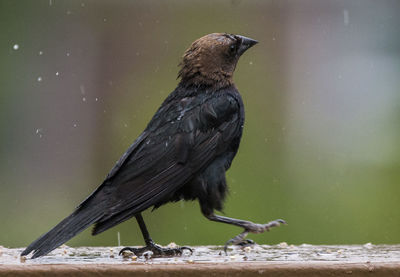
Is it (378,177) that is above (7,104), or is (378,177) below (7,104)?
below

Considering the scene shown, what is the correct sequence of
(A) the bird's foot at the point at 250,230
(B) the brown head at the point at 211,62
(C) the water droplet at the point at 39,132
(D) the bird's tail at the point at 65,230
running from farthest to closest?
(C) the water droplet at the point at 39,132
(B) the brown head at the point at 211,62
(A) the bird's foot at the point at 250,230
(D) the bird's tail at the point at 65,230

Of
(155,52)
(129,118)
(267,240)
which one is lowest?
(267,240)

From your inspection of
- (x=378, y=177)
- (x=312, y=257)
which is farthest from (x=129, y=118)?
(x=312, y=257)

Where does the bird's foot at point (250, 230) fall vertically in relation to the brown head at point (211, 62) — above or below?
below

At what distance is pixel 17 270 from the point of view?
2.79m

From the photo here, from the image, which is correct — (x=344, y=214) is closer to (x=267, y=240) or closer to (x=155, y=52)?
(x=267, y=240)

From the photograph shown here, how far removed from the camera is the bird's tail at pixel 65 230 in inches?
123

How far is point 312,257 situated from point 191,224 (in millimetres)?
2819

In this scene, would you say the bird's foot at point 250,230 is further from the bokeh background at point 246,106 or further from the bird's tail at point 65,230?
the bokeh background at point 246,106

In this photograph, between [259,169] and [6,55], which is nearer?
[259,169]

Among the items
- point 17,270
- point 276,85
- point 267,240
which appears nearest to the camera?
point 17,270

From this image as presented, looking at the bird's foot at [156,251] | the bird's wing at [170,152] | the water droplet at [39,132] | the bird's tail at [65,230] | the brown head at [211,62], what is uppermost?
the brown head at [211,62]

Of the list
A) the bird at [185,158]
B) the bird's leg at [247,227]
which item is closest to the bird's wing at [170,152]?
the bird at [185,158]

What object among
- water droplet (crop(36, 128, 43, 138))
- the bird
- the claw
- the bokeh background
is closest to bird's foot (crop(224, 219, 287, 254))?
the bird
